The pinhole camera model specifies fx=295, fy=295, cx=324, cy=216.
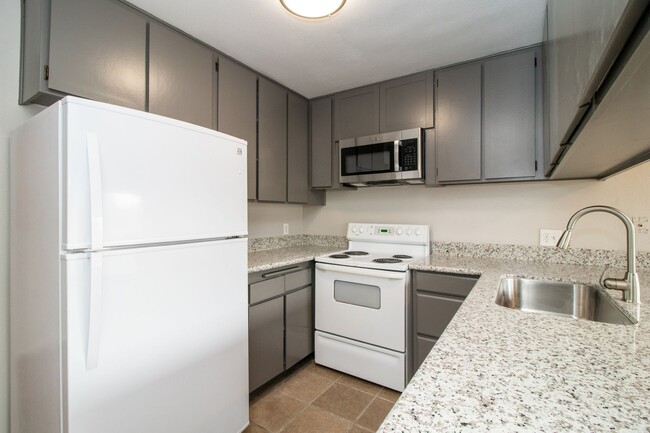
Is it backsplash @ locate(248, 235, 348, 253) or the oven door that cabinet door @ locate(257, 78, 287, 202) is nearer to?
backsplash @ locate(248, 235, 348, 253)

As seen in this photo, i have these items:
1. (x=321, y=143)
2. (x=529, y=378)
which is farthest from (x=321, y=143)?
(x=529, y=378)

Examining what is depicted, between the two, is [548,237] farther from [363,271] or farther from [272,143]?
[272,143]

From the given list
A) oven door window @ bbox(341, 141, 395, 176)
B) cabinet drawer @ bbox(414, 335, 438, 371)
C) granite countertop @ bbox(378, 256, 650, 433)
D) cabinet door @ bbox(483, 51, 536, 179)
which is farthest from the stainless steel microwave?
granite countertop @ bbox(378, 256, 650, 433)

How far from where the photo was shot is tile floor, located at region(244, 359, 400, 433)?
175 cm

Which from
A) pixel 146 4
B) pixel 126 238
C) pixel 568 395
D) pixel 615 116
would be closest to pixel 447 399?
pixel 568 395

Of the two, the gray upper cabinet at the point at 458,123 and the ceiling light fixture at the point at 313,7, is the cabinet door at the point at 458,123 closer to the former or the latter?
the gray upper cabinet at the point at 458,123

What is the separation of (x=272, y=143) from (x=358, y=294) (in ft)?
4.55

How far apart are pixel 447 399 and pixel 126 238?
1.15 metres

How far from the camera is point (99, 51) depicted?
4.62 feet

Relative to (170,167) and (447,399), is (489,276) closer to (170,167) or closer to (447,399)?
(447,399)

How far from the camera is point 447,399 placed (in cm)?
54

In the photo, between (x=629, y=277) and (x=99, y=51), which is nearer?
(x=629, y=277)

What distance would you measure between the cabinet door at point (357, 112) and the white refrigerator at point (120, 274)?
1337 mm

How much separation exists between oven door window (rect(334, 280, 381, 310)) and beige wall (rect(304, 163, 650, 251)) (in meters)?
0.79
